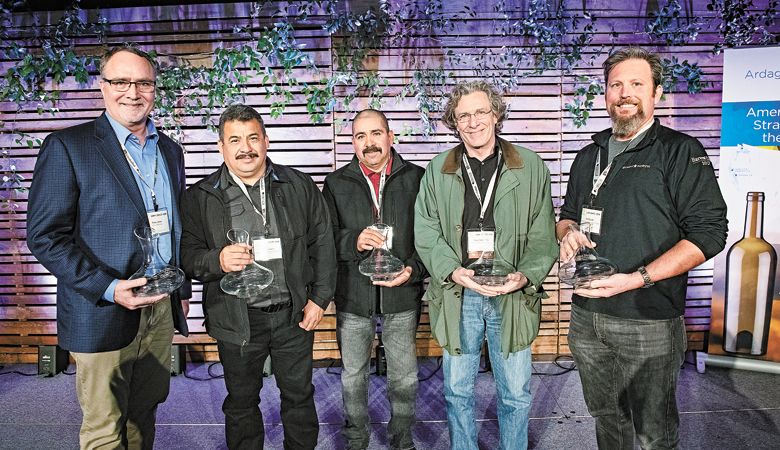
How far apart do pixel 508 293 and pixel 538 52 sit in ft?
8.52

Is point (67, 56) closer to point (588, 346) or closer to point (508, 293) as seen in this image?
point (508, 293)

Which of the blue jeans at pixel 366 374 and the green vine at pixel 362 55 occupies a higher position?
the green vine at pixel 362 55

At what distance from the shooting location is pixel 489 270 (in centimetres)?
224

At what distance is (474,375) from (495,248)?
2.10ft

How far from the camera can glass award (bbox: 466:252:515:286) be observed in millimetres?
2209

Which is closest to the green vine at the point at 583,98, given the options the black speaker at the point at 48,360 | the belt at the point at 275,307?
the belt at the point at 275,307

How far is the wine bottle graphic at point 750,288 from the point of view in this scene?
12.7 feet

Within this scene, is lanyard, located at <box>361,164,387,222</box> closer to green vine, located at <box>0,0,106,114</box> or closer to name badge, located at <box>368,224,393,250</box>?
name badge, located at <box>368,224,393,250</box>

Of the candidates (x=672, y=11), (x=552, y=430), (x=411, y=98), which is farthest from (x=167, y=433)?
(x=672, y=11)

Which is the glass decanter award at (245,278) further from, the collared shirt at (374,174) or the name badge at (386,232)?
the collared shirt at (374,174)

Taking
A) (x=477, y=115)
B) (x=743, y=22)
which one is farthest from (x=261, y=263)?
(x=743, y=22)

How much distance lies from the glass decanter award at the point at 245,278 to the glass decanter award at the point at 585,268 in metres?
1.23

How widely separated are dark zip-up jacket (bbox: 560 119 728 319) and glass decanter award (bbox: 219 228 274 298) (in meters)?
1.43

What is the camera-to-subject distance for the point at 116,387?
7.41 ft
